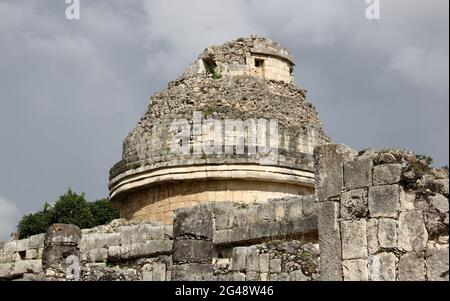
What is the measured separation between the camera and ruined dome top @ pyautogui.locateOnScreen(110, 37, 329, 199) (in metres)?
16.9

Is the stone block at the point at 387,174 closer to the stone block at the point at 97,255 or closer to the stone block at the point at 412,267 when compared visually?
the stone block at the point at 412,267

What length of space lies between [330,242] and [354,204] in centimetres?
50

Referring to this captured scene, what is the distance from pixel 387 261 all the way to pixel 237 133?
8620 mm

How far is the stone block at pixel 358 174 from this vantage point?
8.63m

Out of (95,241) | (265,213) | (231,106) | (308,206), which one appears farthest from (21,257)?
(308,206)

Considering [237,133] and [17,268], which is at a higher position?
[237,133]

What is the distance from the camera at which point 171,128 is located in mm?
17000

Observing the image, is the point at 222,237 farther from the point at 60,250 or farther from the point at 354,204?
the point at 354,204

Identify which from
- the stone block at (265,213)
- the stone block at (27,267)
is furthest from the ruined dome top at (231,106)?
the stone block at (265,213)

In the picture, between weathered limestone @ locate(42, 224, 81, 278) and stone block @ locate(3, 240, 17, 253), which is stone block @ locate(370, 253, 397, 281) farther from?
stone block @ locate(3, 240, 17, 253)

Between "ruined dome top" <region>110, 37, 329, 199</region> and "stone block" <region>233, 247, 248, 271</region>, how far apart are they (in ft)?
17.9

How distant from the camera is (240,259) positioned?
11070 mm
